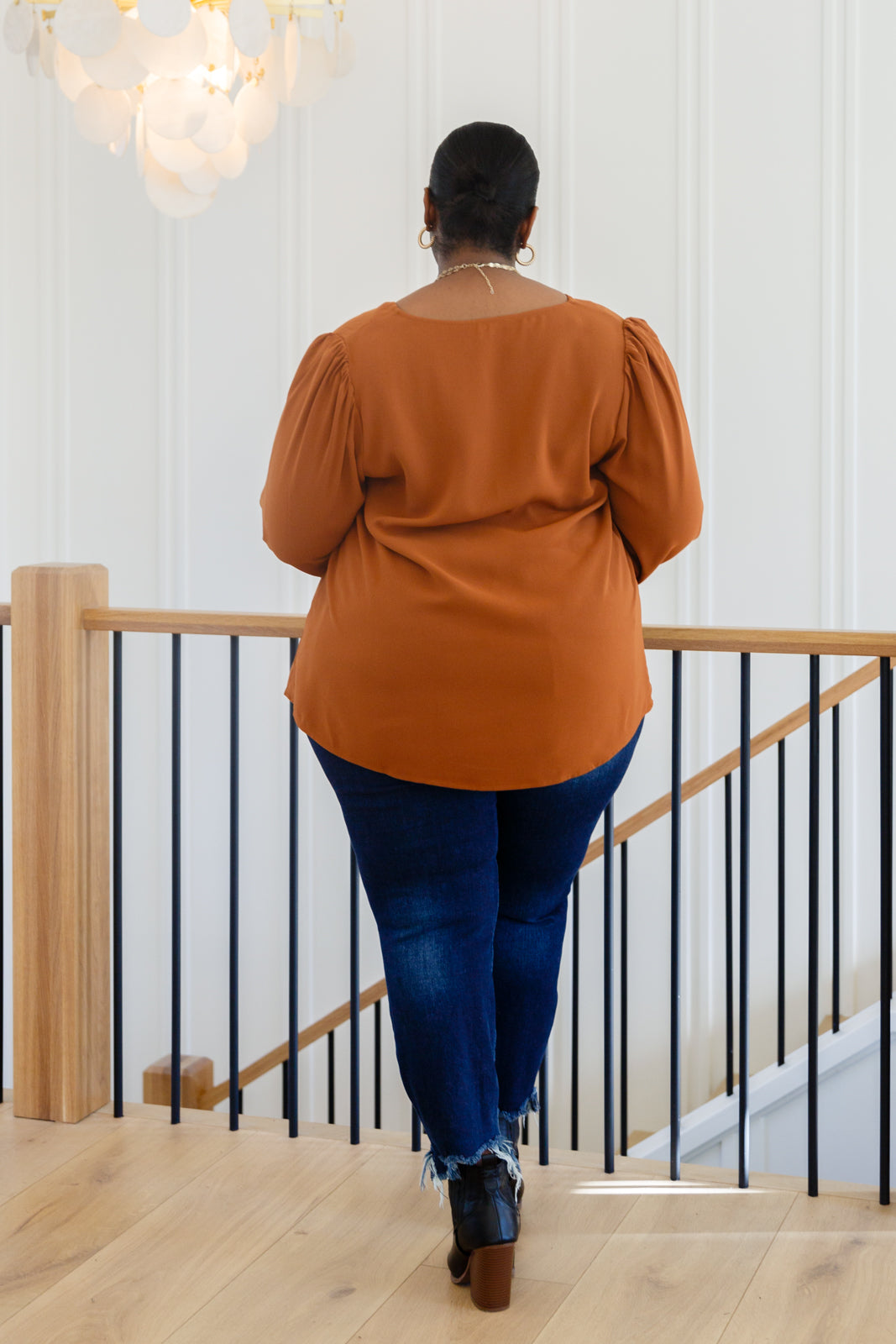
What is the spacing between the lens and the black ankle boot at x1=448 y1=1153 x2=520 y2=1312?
1354 millimetres

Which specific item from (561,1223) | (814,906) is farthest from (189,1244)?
(814,906)

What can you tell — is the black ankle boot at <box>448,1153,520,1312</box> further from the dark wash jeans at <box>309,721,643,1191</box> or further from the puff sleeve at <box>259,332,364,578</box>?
the puff sleeve at <box>259,332,364,578</box>

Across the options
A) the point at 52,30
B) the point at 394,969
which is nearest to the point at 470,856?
the point at 394,969

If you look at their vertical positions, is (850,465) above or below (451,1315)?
above

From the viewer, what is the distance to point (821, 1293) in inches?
55.3

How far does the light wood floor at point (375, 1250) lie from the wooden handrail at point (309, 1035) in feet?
4.88

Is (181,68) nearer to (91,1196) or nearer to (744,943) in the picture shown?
(744,943)

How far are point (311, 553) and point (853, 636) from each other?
0.71 meters

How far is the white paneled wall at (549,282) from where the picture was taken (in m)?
3.27

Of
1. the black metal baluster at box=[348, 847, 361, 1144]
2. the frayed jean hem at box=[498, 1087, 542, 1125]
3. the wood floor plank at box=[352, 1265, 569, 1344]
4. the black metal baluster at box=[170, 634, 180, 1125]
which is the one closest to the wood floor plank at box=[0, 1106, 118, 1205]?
the black metal baluster at box=[170, 634, 180, 1125]

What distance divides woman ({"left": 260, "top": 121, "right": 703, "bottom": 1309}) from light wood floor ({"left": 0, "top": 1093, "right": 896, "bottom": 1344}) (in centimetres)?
13

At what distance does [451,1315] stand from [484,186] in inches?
48.2

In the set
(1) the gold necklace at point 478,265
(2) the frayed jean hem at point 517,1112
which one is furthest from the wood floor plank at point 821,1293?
(1) the gold necklace at point 478,265

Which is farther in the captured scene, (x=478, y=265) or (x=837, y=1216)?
(x=837, y=1216)
